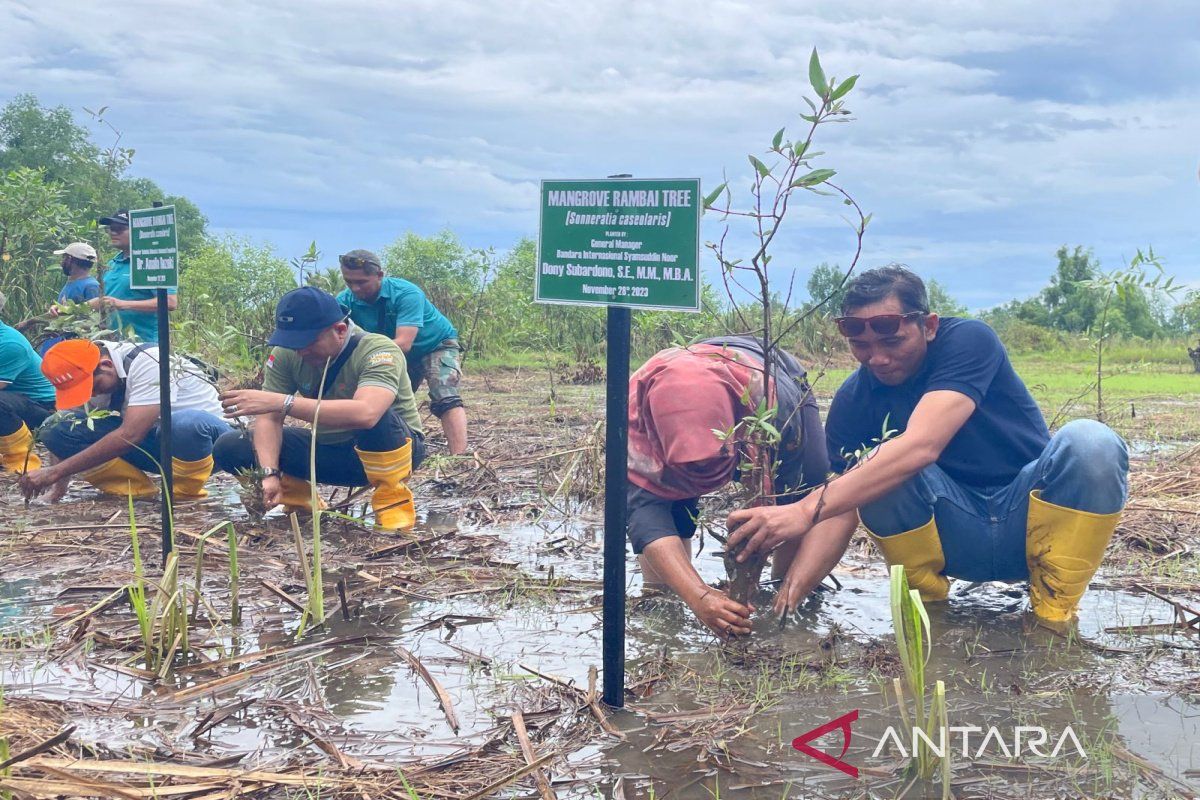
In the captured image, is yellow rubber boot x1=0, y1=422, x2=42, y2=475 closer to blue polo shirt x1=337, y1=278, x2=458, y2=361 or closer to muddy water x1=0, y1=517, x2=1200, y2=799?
blue polo shirt x1=337, y1=278, x2=458, y2=361

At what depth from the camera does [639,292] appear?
2762 millimetres

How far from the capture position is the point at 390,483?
5.48 meters

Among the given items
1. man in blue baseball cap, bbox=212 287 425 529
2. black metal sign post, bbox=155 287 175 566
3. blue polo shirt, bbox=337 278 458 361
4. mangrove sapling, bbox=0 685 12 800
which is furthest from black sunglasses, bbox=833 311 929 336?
blue polo shirt, bbox=337 278 458 361

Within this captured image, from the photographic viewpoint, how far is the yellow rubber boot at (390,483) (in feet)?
17.8

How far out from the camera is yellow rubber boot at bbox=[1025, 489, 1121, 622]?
3.61 metres

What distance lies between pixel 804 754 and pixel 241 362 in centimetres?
896

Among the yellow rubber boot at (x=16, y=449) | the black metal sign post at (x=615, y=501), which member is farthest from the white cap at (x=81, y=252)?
the black metal sign post at (x=615, y=501)

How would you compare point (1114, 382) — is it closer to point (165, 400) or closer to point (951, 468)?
point (951, 468)

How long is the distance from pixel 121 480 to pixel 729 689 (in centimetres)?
464

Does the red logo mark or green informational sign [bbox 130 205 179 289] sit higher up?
green informational sign [bbox 130 205 179 289]

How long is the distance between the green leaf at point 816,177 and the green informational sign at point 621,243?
21.1 inches

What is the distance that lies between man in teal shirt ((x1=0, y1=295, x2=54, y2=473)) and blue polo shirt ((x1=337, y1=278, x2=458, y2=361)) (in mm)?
2111

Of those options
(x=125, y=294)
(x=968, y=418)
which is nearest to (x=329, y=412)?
(x=968, y=418)

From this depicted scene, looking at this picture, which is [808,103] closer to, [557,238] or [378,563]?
Result: [557,238]
